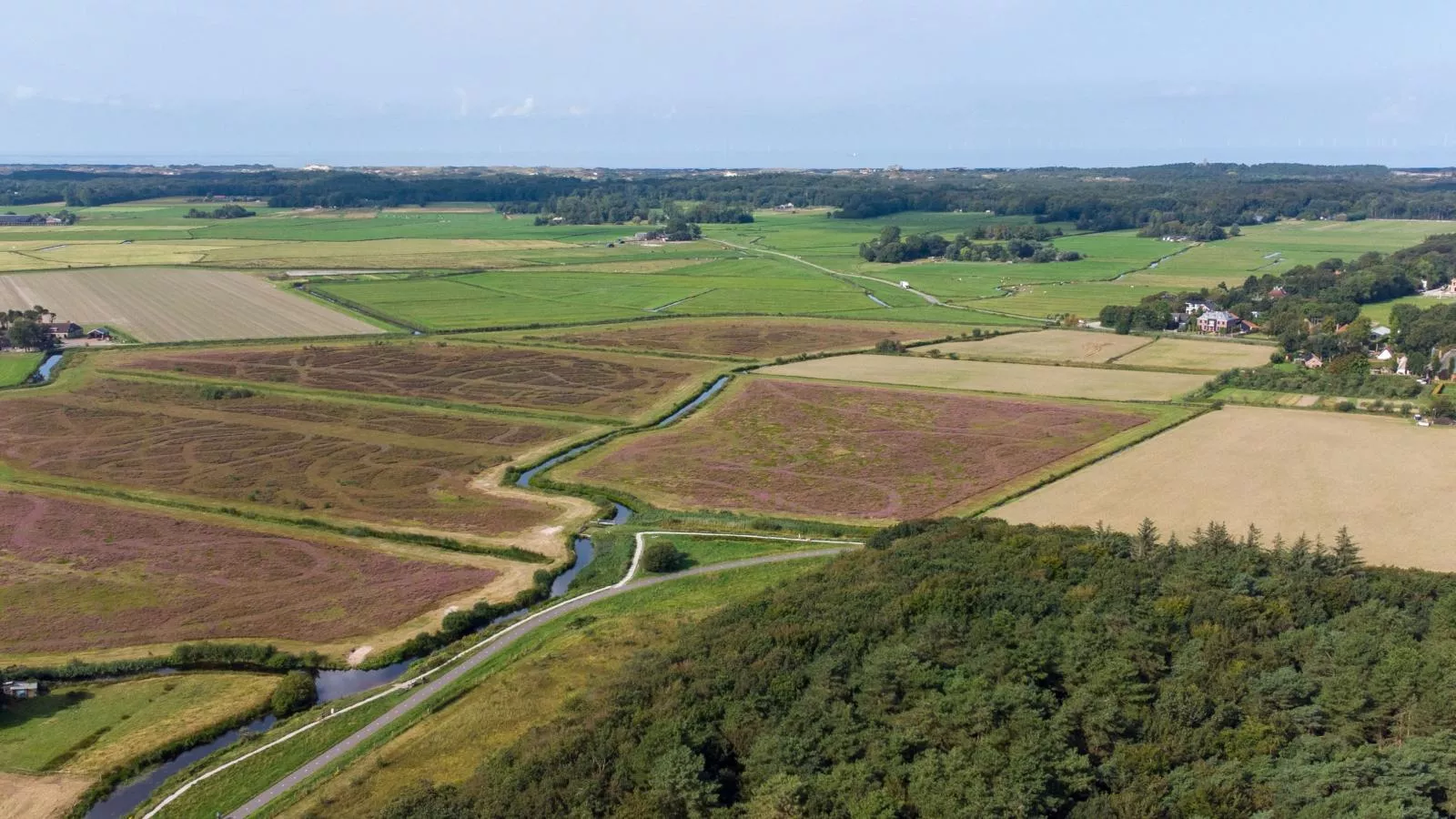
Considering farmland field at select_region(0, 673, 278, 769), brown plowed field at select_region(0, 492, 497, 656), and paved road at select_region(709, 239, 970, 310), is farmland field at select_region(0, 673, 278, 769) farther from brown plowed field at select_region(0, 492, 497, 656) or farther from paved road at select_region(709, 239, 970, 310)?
paved road at select_region(709, 239, 970, 310)

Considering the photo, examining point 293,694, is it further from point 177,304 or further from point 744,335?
point 177,304

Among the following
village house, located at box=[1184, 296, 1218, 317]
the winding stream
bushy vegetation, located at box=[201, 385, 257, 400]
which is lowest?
the winding stream

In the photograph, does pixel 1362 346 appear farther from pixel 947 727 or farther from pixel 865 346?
pixel 947 727

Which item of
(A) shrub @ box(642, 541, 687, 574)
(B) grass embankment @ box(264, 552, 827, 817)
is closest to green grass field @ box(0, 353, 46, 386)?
(A) shrub @ box(642, 541, 687, 574)

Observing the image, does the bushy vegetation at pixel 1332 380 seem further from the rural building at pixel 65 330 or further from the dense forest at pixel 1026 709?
the rural building at pixel 65 330

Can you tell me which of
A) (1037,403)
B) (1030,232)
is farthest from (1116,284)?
(1037,403)

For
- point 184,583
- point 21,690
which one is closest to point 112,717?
point 21,690

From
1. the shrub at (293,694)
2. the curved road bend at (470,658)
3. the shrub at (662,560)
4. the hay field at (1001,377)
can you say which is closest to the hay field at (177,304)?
the hay field at (1001,377)
